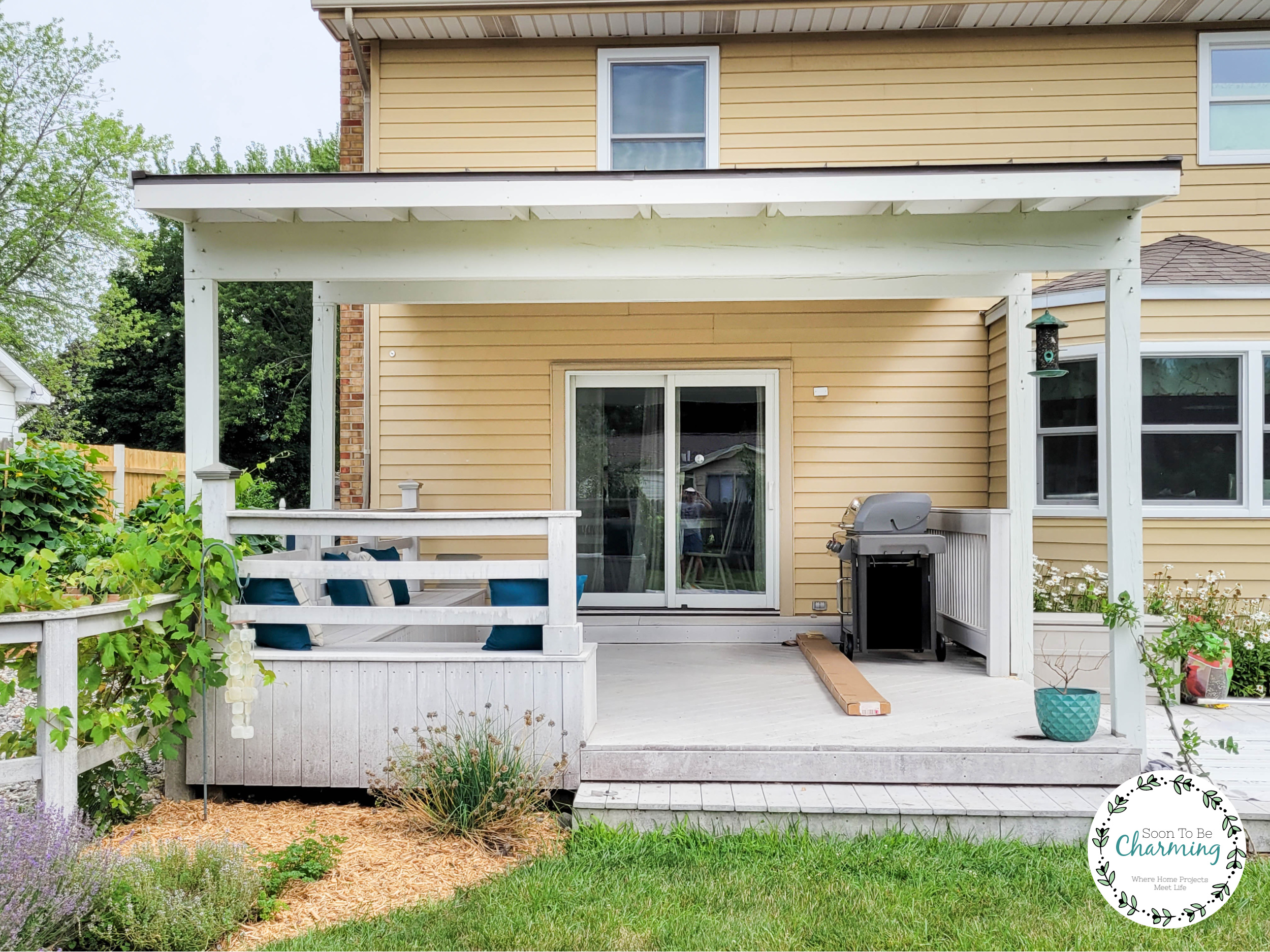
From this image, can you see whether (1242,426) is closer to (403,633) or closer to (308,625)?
(403,633)

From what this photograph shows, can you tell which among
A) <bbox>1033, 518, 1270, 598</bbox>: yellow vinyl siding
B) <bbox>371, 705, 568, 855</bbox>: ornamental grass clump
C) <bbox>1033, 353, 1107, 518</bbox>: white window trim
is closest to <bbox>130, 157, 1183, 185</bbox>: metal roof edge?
<bbox>371, 705, 568, 855</bbox>: ornamental grass clump

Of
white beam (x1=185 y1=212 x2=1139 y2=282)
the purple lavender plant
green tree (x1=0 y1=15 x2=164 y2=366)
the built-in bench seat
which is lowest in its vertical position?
the purple lavender plant

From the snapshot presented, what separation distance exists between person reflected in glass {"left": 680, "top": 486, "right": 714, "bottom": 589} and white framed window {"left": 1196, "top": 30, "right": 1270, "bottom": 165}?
4820 millimetres

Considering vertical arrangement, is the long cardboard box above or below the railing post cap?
below

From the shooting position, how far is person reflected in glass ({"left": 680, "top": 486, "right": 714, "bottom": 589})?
298 inches

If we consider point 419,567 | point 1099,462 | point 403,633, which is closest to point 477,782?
point 419,567

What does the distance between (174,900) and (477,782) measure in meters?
1.21

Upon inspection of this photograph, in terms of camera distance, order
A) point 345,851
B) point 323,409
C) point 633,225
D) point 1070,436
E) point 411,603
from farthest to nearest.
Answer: point 1070,436, point 323,409, point 411,603, point 633,225, point 345,851

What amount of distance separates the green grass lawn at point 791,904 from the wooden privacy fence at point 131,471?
358 inches

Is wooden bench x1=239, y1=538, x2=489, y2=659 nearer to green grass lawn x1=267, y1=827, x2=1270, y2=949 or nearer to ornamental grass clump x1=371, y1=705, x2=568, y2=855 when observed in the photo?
ornamental grass clump x1=371, y1=705, x2=568, y2=855

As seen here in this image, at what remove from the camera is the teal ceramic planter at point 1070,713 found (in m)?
4.22

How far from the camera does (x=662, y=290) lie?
634 cm

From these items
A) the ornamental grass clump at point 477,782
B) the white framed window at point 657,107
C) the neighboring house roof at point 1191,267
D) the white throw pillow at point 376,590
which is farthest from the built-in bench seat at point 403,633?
the neighboring house roof at point 1191,267

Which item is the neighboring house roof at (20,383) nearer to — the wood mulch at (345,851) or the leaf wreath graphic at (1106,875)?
the wood mulch at (345,851)
